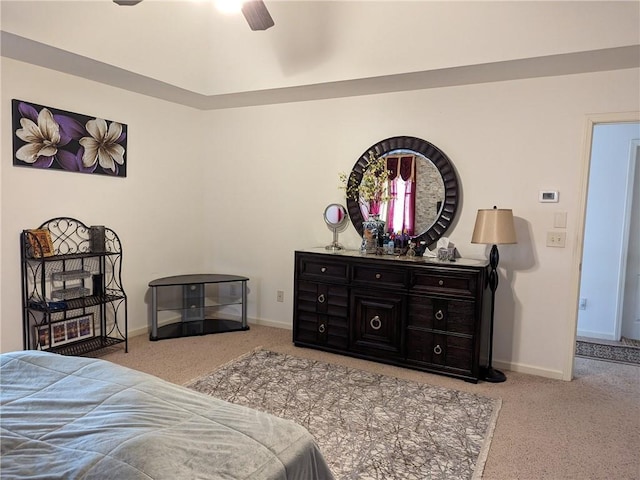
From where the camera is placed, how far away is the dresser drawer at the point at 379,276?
3.46m

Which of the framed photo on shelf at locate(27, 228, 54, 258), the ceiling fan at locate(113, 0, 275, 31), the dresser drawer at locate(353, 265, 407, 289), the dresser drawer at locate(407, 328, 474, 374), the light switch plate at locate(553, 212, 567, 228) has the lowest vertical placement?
the dresser drawer at locate(407, 328, 474, 374)

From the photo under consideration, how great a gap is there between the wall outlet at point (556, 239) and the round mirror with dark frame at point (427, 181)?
749mm

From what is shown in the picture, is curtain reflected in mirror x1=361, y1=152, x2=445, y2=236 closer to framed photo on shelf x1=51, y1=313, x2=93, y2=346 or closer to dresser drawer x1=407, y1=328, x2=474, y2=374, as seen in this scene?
dresser drawer x1=407, y1=328, x2=474, y2=374

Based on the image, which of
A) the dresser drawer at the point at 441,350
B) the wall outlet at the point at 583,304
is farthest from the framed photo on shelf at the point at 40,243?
the wall outlet at the point at 583,304

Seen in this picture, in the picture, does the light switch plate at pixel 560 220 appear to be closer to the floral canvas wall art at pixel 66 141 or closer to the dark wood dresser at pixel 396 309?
the dark wood dresser at pixel 396 309

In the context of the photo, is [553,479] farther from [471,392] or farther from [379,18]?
[379,18]

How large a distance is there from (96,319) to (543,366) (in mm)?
3827

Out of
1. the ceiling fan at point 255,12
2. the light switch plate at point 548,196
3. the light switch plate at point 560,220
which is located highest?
the ceiling fan at point 255,12

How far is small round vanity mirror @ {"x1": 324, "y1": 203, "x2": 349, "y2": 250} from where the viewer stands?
4141 millimetres

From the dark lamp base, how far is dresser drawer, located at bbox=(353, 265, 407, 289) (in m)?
0.89

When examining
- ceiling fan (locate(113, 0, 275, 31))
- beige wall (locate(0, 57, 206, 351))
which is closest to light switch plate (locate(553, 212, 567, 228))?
ceiling fan (locate(113, 0, 275, 31))

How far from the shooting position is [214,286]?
486 centimetres

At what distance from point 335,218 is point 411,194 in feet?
2.54

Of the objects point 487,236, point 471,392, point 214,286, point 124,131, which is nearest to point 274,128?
point 124,131
